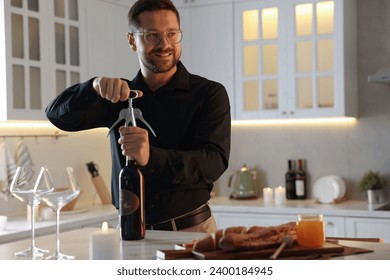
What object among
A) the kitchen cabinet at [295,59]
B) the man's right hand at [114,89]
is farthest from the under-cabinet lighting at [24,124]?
the man's right hand at [114,89]

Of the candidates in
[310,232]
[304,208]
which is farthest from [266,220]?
[310,232]

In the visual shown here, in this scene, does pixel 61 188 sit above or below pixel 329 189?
above

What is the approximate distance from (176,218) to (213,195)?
2.71m

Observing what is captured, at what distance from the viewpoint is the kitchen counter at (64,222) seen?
10.9ft

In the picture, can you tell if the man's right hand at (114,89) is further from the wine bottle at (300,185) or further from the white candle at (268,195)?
the wine bottle at (300,185)

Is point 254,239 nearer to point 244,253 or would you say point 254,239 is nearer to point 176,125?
point 244,253

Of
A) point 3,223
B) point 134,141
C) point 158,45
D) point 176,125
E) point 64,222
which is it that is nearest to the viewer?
point 134,141

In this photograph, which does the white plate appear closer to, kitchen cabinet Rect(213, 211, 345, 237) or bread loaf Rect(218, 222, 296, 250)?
kitchen cabinet Rect(213, 211, 345, 237)

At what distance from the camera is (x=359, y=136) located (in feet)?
14.8

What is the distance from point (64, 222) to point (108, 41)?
133cm

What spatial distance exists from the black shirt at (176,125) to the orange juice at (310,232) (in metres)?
0.47

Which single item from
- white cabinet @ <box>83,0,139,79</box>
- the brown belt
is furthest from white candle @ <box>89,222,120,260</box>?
white cabinet @ <box>83,0,139,79</box>
